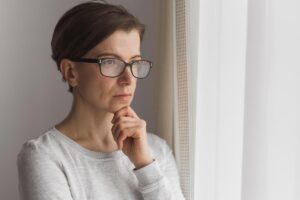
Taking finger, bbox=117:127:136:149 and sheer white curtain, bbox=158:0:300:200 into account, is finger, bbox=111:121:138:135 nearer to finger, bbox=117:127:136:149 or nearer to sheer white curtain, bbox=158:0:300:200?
finger, bbox=117:127:136:149

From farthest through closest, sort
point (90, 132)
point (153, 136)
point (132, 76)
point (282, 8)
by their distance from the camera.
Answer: point (153, 136)
point (90, 132)
point (132, 76)
point (282, 8)

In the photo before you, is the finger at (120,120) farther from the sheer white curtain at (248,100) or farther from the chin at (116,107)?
the sheer white curtain at (248,100)

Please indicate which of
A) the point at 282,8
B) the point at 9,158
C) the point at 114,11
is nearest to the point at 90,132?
the point at 114,11

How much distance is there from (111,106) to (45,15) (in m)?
0.67

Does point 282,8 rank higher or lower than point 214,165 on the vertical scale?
higher

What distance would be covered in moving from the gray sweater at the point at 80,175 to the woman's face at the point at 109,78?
0.52ft

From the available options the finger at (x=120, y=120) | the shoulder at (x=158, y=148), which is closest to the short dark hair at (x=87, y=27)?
the finger at (x=120, y=120)

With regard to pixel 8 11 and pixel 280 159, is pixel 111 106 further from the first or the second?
pixel 8 11

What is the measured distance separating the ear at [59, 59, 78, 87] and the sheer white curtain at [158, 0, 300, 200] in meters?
0.34

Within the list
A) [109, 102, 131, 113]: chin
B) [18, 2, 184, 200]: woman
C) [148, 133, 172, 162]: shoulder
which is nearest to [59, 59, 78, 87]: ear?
[18, 2, 184, 200]: woman

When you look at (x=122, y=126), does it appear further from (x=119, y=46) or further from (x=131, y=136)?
(x=119, y=46)

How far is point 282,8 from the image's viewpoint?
95 cm

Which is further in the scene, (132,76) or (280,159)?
(132,76)

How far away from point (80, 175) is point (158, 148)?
0.30 m
